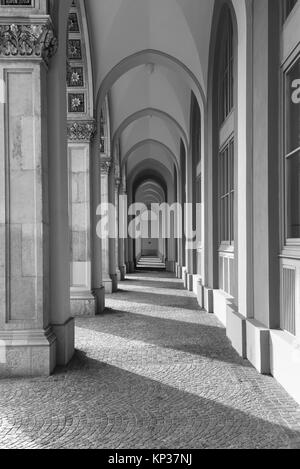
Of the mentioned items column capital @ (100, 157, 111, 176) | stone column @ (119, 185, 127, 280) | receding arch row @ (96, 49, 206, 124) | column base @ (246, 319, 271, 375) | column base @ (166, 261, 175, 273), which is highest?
receding arch row @ (96, 49, 206, 124)

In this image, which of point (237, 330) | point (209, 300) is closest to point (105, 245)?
point (209, 300)

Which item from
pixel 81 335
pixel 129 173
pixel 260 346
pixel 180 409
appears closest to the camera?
pixel 180 409

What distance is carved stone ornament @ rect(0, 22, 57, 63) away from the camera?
17.1 feet

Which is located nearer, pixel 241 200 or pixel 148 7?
pixel 241 200

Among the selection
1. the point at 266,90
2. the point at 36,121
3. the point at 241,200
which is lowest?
the point at 241,200

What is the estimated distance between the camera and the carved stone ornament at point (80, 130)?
9.76 meters

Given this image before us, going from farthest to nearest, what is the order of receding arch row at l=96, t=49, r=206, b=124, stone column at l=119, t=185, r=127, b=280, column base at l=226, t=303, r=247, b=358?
1. stone column at l=119, t=185, r=127, b=280
2. receding arch row at l=96, t=49, r=206, b=124
3. column base at l=226, t=303, r=247, b=358

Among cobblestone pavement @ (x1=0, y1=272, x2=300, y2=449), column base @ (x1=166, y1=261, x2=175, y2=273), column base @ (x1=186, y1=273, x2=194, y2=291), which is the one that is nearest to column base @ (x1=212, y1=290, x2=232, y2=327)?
cobblestone pavement @ (x1=0, y1=272, x2=300, y2=449)

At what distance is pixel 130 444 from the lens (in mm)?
3361

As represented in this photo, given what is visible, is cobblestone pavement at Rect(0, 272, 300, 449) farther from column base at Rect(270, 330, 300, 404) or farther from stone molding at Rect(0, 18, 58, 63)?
stone molding at Rect(0, 18, 58, 63)

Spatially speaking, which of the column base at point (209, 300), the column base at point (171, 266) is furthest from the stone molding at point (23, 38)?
the column base at point (171, 266)

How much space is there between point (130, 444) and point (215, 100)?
26.5ft

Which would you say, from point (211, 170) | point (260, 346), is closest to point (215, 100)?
point (211, 170)

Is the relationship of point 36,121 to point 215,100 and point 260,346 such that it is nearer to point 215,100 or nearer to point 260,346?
point 260,346
